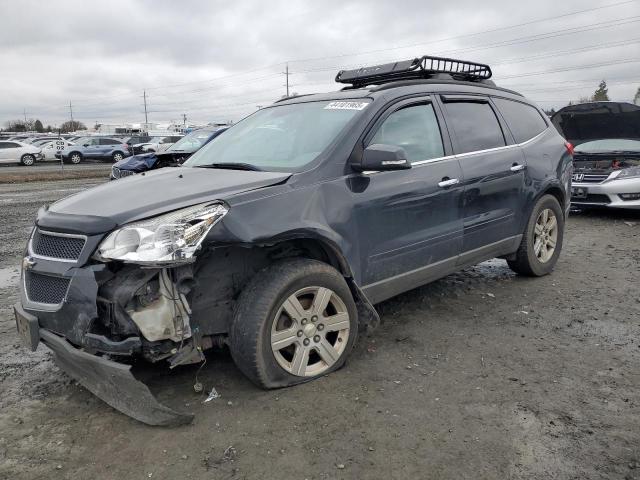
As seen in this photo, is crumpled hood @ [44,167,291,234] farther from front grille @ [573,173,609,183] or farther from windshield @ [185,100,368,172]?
front grille @ [573,173,609,183]

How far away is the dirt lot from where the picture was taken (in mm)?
2564

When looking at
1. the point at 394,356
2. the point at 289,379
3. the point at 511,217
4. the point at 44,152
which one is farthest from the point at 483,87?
the point at 44,152

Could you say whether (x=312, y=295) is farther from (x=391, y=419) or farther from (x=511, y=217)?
(x=511, y=217)

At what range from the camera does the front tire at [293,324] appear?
305 centimetres

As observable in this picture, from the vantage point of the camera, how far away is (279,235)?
3084 mm

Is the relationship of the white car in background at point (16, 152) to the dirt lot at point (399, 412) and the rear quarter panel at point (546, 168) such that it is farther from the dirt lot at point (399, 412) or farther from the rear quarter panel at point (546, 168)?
the rear quarter panel at point (546, 168)

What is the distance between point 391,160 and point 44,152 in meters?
33.1

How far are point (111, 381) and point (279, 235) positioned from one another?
1172 mm

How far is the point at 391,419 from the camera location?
9.65 feet

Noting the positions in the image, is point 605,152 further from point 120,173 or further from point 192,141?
point 120,173

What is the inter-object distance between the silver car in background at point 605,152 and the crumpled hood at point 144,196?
720 cm

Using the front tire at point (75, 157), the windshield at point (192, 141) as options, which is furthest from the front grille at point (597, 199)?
the front tire at point (75, 157)

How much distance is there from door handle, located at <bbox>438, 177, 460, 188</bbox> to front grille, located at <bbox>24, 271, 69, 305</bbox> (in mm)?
2655

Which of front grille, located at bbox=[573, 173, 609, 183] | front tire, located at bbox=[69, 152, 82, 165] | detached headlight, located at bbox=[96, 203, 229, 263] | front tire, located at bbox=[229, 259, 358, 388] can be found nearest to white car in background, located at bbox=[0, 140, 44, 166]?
front tire, located at bbox=[69, 152, 82, 165]
